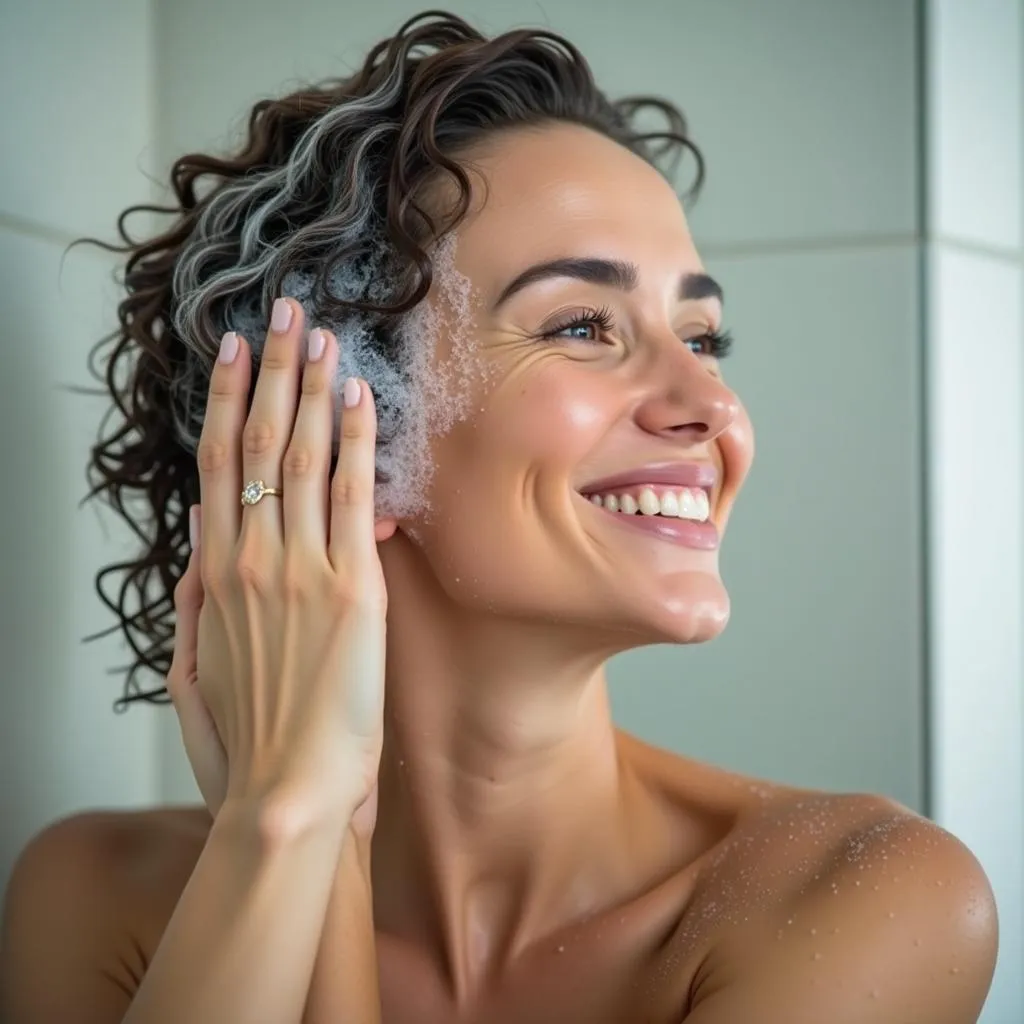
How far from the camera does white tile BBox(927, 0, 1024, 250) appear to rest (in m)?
1.55

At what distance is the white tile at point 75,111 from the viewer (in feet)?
4.77

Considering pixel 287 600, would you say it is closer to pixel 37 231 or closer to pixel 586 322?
pixel 586 322

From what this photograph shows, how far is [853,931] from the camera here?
1032 mm

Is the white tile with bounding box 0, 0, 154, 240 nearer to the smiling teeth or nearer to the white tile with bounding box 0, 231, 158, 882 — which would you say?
the white tile with bounding box 0, 231, 158, 882

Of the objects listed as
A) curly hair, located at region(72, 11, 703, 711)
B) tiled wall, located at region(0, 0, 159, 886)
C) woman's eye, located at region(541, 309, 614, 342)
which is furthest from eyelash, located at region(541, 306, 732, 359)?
tiled wall, located at region(0, 0, 159, 886)

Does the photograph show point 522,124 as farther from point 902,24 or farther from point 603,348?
point 902,24

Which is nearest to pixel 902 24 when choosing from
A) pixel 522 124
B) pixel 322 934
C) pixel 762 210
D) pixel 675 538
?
pixel 762 210

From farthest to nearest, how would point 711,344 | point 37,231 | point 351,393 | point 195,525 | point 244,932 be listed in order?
1. point 37,231
2. point 711,344
3. point 195,525
4. point 351,393
5. point 244,932

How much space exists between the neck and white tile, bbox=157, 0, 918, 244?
2.32 feet

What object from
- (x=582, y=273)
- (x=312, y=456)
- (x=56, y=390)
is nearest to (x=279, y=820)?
(x=312, y=456)

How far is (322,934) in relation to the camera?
1.10 m

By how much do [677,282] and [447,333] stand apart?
0.21 meters

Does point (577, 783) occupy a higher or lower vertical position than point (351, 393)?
lower

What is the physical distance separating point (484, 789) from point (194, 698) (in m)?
0.28
